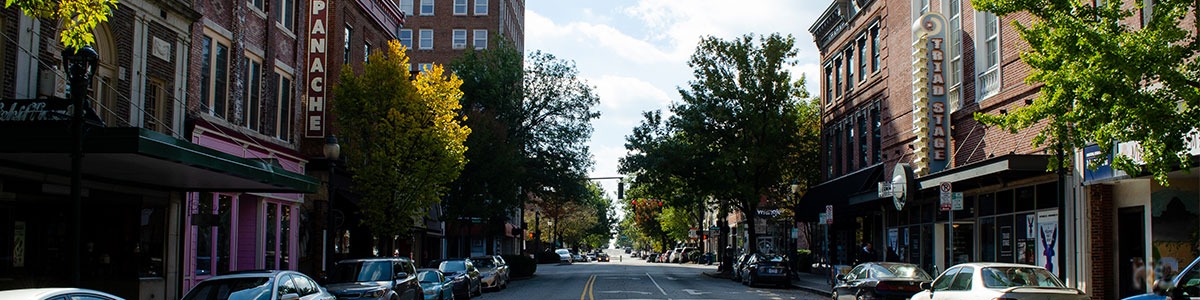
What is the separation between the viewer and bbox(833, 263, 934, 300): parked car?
20969 mm

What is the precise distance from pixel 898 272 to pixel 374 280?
10.7 m

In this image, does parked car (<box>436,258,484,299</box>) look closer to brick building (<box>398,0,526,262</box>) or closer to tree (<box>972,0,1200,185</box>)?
tree (<box>972,0,1200,185</box>)

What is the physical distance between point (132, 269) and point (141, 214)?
3.89 feet

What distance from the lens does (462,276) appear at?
92.8 feet

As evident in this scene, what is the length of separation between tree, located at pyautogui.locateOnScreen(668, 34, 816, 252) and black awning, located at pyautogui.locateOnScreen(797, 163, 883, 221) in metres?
3.65

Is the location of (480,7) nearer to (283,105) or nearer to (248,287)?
(283,105)

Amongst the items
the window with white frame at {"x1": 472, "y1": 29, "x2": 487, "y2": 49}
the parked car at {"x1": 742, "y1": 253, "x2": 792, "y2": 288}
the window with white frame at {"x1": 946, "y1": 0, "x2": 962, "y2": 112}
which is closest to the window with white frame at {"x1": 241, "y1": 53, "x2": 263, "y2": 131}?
the parked car at {"x1": 742, "y1": 253, "x2": 792, "y2": 288}

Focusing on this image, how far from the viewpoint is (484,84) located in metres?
47.7

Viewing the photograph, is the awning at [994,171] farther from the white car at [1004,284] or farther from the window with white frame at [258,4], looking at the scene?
the window with white frame at [258,4]

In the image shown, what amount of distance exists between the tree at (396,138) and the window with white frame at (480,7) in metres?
47.9

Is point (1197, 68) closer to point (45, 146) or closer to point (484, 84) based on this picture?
point (45, 146)

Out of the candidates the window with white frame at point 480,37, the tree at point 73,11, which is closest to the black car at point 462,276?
the tree at point 73,11

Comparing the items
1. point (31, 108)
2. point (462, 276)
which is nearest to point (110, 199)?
point (31, 108)

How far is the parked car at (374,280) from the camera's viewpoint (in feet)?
61.4
